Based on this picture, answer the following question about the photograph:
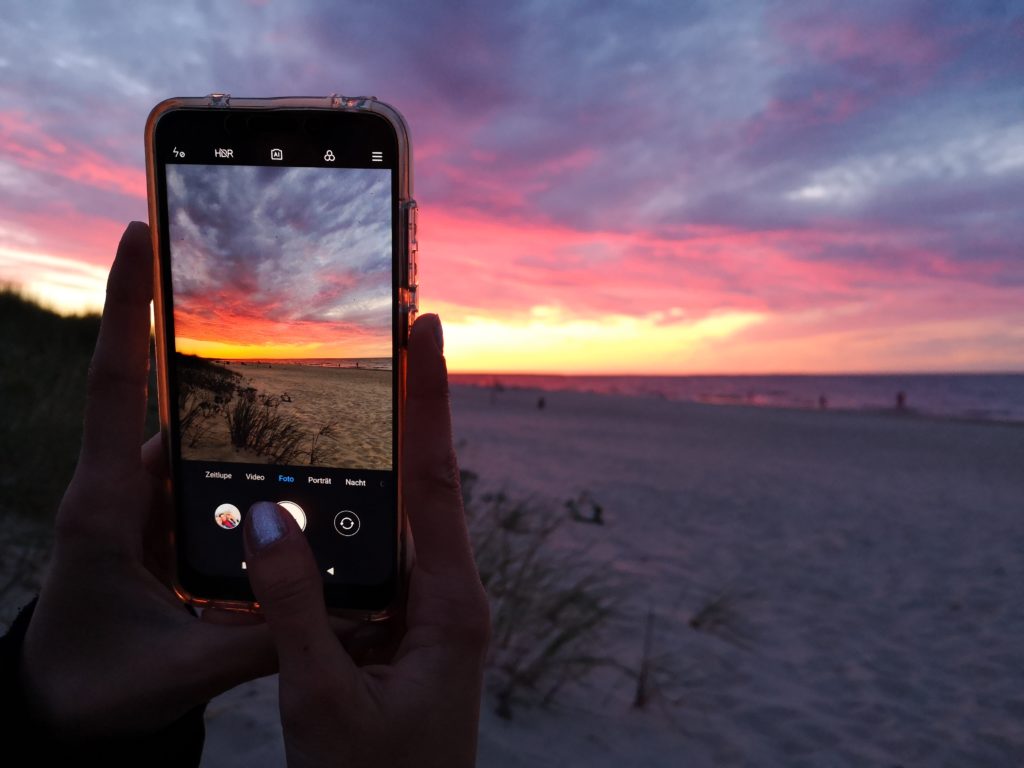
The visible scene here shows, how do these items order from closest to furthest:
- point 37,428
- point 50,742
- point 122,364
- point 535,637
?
point 50,742 → point 122,364 → point 535,637 → point 37,428

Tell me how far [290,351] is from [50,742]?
90 cm

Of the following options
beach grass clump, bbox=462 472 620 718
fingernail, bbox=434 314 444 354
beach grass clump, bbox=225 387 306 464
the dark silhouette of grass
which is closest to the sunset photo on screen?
beach grass clump, bbox=225 387 306 464

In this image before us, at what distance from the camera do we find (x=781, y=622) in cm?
440

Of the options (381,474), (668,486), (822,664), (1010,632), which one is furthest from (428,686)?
(668,486)

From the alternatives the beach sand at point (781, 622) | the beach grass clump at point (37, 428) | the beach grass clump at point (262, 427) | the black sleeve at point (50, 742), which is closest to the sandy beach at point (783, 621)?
the beach sand at point (781, 622)

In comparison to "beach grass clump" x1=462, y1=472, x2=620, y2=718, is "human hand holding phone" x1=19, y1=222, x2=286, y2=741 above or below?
above

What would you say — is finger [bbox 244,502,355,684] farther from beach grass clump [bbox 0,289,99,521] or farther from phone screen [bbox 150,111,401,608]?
beach grass clump [bbox 0,289,99,521]

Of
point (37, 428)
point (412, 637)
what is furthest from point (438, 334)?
point (37, 428)

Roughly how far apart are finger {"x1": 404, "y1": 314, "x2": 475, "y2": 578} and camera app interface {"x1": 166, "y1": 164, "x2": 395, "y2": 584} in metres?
0.25

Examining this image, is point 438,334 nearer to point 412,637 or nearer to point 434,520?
point 434,520

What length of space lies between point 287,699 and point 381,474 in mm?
543

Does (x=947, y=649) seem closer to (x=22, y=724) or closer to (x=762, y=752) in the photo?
(x=762, y=752)

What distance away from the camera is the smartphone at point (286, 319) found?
4.80 feet

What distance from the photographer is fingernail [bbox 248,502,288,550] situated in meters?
1.12
